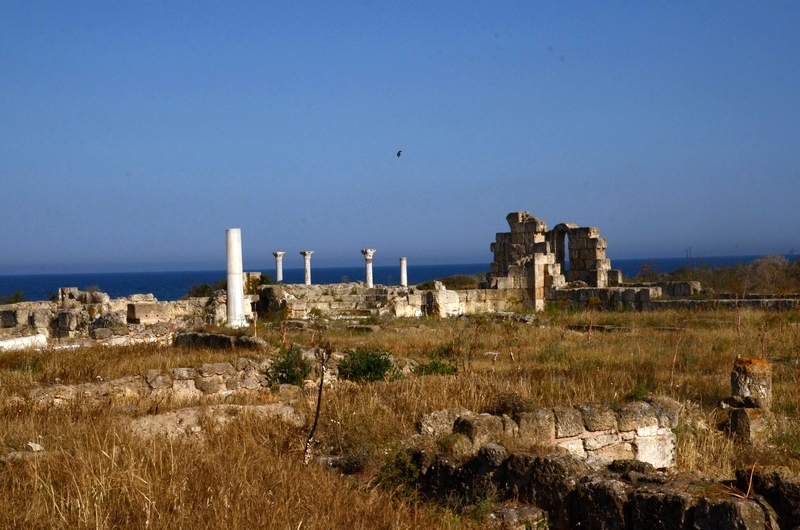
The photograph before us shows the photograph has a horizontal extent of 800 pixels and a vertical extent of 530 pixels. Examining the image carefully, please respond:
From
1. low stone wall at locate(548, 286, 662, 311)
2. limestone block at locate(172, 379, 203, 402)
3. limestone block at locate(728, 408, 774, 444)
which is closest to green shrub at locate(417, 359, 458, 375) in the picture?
limestone block at locate(172, 379, 203, 402)

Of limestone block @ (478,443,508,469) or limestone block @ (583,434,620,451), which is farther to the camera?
limestone block @ (583,434,620,451)

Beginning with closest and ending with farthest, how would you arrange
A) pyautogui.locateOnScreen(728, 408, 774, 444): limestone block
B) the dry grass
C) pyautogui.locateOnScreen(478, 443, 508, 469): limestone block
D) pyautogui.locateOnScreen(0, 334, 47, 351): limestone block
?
the dry grass < pyautogui.locateOnScreen(478, 443, 508, 469): limestone block < pyautogui.locateOnScreen(728, 408, 774, 444): limestone block < pyautogui.locateOnScreen(0, 334, 47, 351): limestone block

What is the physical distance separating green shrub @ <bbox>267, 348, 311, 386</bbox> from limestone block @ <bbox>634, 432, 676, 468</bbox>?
191 inches

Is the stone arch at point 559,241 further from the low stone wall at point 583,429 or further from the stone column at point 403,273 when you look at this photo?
the low stone wall at point 583,429

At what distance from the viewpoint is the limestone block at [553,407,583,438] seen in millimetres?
7648

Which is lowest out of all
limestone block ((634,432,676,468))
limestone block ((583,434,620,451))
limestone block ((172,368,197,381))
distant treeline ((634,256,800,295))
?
limestone block ((634,432,676,468))

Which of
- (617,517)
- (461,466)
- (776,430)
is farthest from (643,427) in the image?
(617,517)

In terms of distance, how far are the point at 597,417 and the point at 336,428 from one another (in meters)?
2.50

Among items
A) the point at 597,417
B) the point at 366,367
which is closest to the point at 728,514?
the point at 597,417

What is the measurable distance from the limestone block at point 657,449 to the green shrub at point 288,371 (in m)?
4.84

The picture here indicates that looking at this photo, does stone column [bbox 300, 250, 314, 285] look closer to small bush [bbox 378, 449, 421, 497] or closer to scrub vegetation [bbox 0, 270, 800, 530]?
scrub vegetation [bbox 0, 270, 800, 530]

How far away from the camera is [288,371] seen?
37.3ft

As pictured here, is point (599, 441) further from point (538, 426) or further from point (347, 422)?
point (347, 422)

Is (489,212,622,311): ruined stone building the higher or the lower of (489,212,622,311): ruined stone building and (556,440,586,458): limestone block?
the higher
